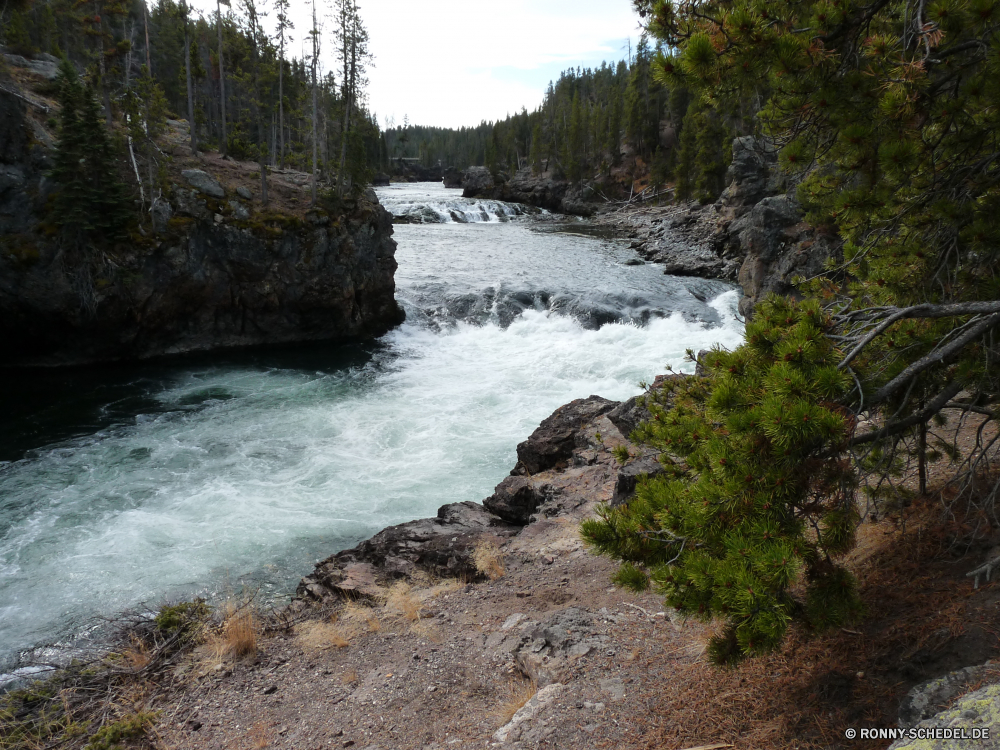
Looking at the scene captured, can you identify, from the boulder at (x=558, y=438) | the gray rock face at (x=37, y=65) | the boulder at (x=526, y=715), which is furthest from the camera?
the gray rock face at (x=37, y=65)

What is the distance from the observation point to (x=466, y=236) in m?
45.1

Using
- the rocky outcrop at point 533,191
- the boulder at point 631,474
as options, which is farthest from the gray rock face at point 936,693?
the rocky outcrop at point 533,191

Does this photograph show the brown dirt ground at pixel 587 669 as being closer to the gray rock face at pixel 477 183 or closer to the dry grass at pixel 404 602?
the dry grass at pixel 404 602

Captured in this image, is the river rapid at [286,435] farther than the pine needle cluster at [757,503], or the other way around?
the river rapid at [286,435]

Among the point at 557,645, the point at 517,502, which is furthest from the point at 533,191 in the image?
the point at 557,645

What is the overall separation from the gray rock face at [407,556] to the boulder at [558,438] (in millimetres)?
1959

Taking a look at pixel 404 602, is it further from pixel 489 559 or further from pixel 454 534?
pixel 454 534

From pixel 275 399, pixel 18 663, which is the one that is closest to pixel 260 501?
pixel 18 663

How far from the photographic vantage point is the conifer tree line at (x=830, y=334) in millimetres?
3172

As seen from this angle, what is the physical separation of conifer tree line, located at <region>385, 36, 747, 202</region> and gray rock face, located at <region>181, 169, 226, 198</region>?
80.2 feet

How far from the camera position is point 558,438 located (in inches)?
470

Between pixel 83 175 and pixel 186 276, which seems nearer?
pixel 83 175

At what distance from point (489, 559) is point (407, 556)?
4.63ft

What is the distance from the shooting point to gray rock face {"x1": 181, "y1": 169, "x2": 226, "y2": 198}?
21.7 meters
